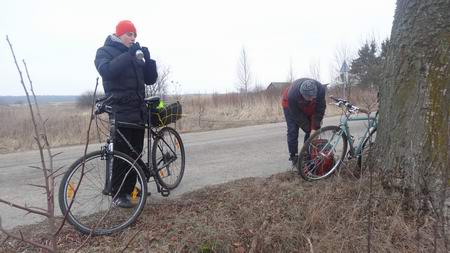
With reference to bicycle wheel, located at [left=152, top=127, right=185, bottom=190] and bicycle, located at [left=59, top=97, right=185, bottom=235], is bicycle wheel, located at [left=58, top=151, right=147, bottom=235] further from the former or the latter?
bicycle wheel, located at [left=152, top=127, right=185, bottom=190]

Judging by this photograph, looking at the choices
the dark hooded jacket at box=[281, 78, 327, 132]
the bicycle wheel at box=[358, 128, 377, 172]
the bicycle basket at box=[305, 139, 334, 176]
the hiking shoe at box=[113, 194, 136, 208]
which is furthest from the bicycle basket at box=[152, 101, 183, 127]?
the bicycle wheel at box=[358, 128, 377, 172]

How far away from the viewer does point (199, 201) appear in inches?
157

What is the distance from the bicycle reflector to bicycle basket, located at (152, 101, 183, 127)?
1.71 meters

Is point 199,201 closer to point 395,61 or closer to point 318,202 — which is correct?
point 318,202

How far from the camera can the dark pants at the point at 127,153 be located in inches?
139

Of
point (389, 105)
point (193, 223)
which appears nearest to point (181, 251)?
point (193, 223)

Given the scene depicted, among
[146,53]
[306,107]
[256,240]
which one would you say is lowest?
[256,240]

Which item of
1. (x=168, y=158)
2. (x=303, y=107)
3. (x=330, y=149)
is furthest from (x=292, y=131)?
(x=168, y=158)

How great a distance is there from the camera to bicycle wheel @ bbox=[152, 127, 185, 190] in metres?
4.30

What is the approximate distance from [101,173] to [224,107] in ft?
51.3

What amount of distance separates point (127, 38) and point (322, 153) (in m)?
2.64

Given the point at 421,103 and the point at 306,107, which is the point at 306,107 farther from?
the point at 421,103

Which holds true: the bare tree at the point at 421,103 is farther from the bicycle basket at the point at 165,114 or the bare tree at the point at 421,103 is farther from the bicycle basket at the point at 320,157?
the bicycle basket at the point at 165,114

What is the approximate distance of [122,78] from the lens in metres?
3.72
